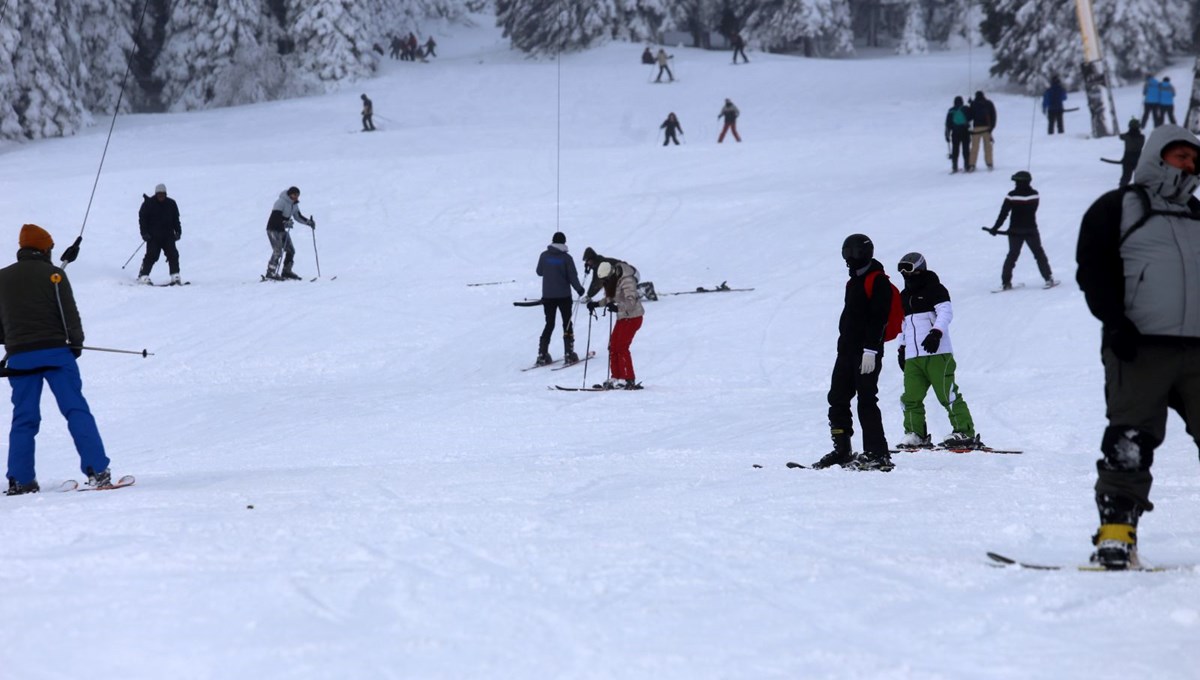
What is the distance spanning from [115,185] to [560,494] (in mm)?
22722

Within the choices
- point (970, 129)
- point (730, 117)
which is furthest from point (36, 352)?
point (730, 117)

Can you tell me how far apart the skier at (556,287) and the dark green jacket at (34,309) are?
7.97 m

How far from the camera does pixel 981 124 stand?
2486 cm

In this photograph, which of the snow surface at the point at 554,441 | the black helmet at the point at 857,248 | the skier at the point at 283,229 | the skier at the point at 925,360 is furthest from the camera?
the skier at the point at 283,229

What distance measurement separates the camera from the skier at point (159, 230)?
20312mm

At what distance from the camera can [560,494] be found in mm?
7059

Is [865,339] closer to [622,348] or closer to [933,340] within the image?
[933,340]

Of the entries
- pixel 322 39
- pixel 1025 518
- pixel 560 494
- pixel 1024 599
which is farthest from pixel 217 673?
pixel 322 39

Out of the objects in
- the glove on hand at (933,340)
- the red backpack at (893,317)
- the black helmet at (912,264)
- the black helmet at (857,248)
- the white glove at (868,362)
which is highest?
the black helmet at (857,248)

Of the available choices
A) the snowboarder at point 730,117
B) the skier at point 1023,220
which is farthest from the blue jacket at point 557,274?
the snowboarder at point 730,117

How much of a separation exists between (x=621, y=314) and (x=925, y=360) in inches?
192

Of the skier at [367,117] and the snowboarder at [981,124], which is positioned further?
the skier at [367,117]

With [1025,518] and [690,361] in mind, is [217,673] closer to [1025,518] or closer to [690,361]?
[1025,518]

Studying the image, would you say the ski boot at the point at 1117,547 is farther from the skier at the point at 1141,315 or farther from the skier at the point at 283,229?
the skier at the point at 283,229
